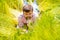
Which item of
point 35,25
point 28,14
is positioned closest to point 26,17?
point 28,14

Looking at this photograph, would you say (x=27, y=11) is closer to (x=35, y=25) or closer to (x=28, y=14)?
(x=28, y=14)

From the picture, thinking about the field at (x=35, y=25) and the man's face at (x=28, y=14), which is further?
the man's face at (x=28, y=14)

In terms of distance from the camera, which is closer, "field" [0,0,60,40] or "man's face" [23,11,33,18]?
"field" [0,0,60,40]

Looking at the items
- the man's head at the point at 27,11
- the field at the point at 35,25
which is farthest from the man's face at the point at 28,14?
the field at the point at 35,25

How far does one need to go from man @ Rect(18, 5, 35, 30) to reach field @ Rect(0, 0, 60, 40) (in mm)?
91

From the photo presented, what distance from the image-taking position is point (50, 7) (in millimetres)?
4512

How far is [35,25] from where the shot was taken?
352cm

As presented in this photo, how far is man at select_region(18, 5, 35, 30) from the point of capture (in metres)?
Result: 4.04

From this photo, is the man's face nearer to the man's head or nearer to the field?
the man's head

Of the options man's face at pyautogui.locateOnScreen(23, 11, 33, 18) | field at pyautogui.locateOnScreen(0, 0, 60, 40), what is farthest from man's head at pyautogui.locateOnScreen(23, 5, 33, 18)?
field at pyautogui.locateOnScreen(0, 0, 60, 40)

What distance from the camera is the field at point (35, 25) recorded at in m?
3.31

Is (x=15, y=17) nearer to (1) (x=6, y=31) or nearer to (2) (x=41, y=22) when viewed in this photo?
(1) (x=6, y=31)

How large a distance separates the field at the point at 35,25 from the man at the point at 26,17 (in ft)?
0.30

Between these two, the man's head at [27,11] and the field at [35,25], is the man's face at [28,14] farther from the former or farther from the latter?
the field at [35,25]
